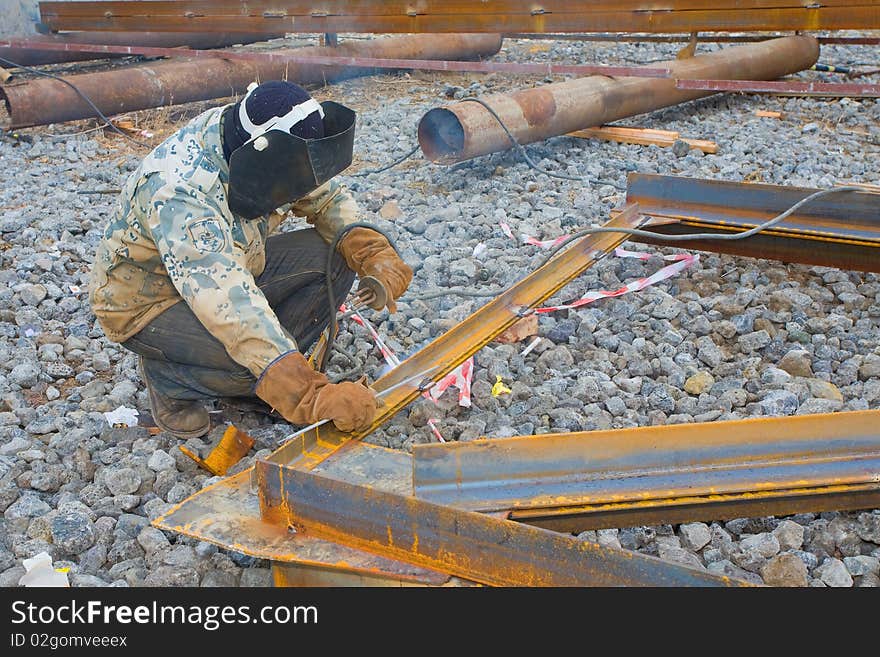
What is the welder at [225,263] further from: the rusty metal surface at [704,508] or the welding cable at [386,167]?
the welding cable at [386,167]

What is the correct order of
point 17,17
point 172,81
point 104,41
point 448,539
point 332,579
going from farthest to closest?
1. point 17,17
2. point 104,41
3. point 172,81
4. point 332,579
5. point 448,539

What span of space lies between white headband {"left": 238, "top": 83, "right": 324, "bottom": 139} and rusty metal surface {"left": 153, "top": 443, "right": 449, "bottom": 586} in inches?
39.4

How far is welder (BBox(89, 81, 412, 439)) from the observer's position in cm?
273

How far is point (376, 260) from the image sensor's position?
3496 millimetres

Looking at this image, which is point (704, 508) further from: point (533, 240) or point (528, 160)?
point (528, 160)

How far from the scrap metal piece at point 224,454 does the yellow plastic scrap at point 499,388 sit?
101 centimetres

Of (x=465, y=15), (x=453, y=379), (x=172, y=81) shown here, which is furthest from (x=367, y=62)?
(x=453, y=379)

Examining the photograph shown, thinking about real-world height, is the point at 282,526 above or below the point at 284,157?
below

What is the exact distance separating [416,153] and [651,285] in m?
2.89

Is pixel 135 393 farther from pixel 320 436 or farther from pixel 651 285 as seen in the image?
pixel 651 285

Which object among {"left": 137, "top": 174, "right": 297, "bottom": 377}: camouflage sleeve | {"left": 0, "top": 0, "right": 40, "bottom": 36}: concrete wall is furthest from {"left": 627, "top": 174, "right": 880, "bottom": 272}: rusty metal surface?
{"left": 0, "top": 0, "right": 40, "bottom": 36}: concrete wall

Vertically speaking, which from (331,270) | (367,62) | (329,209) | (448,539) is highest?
(367,62)

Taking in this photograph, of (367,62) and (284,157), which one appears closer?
(284,157)

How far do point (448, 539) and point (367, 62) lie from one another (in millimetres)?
6763
